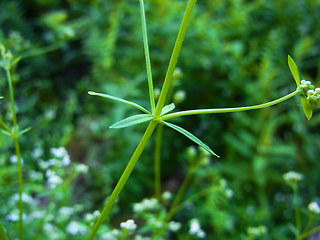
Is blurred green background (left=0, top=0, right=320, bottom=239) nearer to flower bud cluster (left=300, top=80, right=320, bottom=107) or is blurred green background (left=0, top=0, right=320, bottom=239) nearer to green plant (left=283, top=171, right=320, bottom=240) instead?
green plant (left=283, top=171, right=320, bottom=240)

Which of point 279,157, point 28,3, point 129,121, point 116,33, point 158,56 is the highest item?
point 28,3

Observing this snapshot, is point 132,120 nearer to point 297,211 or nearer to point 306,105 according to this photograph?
point 306,105

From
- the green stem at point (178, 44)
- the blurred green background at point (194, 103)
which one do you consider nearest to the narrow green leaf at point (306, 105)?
the green stem at point (178, 44)

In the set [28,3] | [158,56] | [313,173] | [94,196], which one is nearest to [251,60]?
[158,56]

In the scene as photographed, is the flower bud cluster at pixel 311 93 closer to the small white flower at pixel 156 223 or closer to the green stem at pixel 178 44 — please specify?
the green stem at pixel 178 44

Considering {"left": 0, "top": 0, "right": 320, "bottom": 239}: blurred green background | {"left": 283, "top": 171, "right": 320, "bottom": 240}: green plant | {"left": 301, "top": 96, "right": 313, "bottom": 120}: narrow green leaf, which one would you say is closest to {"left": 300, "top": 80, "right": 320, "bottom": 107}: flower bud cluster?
{"left": 301, "top": 96, "right": 313, "bottom": 120}: narrow green leaf

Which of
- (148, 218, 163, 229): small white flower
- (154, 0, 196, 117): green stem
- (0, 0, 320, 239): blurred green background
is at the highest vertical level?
(0, 0, 320, 239): blurred green background

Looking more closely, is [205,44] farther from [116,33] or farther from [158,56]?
[116,33]

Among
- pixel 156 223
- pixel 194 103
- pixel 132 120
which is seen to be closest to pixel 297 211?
pixel 156 223
